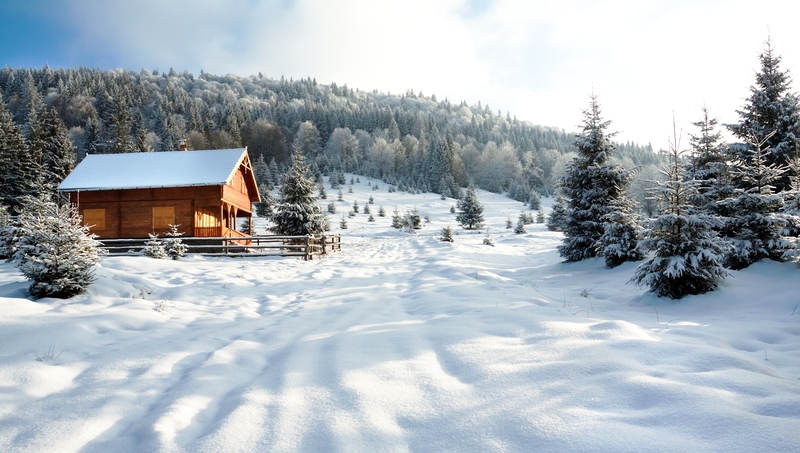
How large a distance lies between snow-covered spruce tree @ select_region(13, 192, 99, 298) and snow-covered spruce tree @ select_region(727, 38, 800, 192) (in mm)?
17104

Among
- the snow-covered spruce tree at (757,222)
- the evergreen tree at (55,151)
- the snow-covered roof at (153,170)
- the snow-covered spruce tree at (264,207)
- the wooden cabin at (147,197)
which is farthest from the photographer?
the snow-covered spruce tree at (264,207)

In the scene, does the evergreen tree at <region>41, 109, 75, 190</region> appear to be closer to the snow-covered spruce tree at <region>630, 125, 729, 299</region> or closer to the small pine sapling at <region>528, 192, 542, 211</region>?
the snow-covered spruce tree at <region>630, 125, 729, 299</region>

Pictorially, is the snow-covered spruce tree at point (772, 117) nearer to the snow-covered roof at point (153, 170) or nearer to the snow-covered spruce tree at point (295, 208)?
the snow-covered spruce tree at point (295, 208)

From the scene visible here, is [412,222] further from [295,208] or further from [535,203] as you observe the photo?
[535,203]

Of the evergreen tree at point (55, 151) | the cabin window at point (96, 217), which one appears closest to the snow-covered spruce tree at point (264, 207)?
the evergreen tree at point (55, 151)

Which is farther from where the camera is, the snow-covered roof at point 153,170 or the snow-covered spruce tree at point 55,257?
the snow-covered roof at point 153,170

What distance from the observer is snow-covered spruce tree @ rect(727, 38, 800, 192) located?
11.1 metres

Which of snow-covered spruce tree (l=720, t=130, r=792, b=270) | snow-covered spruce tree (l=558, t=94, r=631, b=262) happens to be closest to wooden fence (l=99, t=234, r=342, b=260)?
snow-covered spruce tree (l=558, t=94, r=631, b=262)

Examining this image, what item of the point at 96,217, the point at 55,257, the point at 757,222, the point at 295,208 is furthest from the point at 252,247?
the point at 757,222

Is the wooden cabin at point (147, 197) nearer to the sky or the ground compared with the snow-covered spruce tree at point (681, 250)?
nearer to the sky

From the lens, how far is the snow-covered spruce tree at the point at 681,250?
714cm

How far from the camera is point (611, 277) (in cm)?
1070

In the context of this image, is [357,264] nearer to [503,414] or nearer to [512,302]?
[512,302]

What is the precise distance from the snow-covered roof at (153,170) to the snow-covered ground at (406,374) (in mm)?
15951
